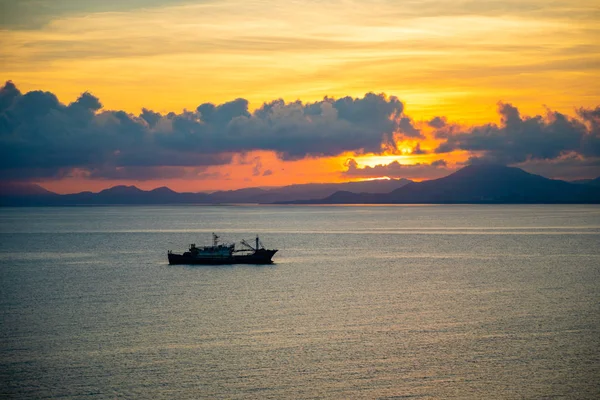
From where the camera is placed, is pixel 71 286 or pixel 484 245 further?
pixel 484 245

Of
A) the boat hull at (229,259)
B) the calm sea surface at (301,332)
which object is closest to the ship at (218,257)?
the boat hull at (229,259)

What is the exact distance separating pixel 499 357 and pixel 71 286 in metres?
67.3

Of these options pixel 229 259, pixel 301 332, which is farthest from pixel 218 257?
pixel 301 332

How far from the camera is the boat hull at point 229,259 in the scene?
442 ft

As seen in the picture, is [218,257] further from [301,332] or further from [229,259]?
[301,332]

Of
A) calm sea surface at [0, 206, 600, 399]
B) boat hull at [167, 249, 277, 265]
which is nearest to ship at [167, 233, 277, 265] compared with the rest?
boat hull at [167, 249, 277, 265]

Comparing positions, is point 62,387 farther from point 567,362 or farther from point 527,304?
point 527,304

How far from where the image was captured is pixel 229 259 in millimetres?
135375

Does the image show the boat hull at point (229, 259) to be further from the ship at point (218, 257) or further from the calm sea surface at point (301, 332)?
the calm sea surface at point (301, 332)

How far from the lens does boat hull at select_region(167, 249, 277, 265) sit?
135 meters

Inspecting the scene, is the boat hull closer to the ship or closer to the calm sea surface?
the ship

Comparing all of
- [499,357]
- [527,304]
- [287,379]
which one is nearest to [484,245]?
[527,304]

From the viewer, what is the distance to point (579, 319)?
76000mm

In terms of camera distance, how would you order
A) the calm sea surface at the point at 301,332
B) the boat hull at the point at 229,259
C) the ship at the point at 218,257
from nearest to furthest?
the calm sea surface at the point at 301,332 → the boat hull at the point at 229,259 → the ship at the point at 218,257
